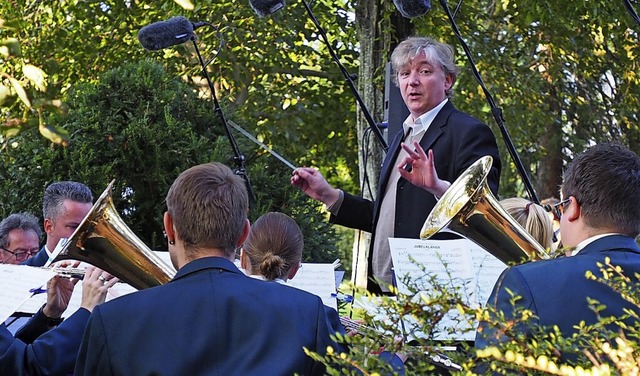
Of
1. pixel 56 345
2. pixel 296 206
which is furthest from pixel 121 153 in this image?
pixel 56 345

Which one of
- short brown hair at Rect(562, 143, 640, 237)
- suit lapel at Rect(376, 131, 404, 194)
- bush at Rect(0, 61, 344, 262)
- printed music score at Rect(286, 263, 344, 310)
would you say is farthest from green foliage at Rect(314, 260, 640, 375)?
bush at Rect(0, 61, 344, 262)

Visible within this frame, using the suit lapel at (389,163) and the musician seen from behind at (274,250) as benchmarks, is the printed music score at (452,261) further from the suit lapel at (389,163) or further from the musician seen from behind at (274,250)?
the suit lapel at (389,163)

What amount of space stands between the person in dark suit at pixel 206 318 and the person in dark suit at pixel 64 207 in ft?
10.7

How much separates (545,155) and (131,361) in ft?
38.8

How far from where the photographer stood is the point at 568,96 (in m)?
13.3

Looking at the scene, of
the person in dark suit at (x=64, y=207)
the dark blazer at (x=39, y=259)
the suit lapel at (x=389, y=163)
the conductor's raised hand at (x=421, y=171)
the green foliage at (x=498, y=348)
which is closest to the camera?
the green foliage at (x=498, y=348)

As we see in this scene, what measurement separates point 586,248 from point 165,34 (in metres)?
3.59

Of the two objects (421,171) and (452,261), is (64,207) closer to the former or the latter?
(421,171)

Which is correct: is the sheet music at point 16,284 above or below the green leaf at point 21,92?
below

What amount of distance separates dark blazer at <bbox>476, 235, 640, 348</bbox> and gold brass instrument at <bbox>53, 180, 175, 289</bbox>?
148 centimetres

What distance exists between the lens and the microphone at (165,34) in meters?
5.99

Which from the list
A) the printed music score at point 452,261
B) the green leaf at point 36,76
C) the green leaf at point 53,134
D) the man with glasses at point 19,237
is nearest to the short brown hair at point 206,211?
the green leaf at point 53,134

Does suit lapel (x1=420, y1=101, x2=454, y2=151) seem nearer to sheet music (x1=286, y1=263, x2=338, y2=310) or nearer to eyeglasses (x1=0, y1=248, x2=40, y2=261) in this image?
sheet music (x1=286, y1=263, x2=338, y2=310)

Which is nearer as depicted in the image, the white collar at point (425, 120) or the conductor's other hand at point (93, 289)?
the conductor's other hand at point (93, 289)
